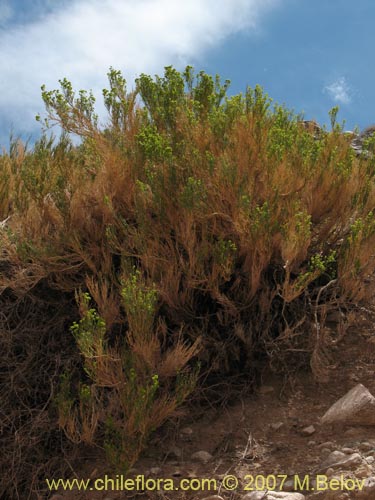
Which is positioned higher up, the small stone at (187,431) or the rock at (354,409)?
the rock at (354,409)

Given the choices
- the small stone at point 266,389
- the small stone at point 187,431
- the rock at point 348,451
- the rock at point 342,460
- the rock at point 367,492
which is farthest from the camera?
the small stone at point 266,389

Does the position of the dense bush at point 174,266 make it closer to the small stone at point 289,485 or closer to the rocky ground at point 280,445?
the rocky ground at point 280,445

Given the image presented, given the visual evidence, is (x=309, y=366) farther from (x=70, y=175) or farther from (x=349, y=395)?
(x=70, y=175)

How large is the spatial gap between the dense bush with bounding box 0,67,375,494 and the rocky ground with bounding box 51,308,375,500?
6.6 inches

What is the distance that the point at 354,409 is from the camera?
3.41m

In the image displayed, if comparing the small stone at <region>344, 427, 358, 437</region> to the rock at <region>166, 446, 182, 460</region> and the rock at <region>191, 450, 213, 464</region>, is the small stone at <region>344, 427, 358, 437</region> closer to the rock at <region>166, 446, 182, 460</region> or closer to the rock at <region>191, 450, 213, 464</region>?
the rock at <region>191, 450, 213, 464</region>

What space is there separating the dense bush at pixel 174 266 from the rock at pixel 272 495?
664mm

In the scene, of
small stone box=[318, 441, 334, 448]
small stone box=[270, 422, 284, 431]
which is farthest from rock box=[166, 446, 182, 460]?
small stone box=[318, 441, 334, 448]

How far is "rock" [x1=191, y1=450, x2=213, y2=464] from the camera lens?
346 cm

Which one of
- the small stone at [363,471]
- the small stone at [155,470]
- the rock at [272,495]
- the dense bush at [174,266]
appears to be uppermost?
the dense bush at [174,266]

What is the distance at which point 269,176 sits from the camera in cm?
400

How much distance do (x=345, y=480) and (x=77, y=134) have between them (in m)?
3.35

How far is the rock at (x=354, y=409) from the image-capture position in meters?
3.38

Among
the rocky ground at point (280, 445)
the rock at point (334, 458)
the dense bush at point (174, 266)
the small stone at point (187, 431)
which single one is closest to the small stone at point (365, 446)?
the rocky ground at point (280, 445)
